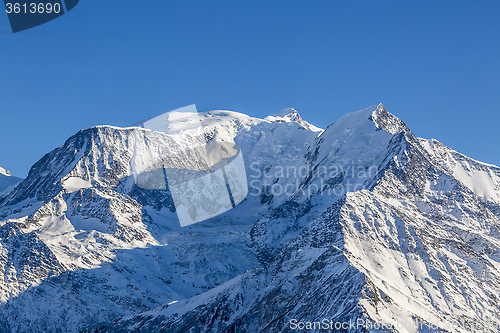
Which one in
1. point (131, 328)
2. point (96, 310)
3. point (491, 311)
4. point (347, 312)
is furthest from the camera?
point (96, 310)

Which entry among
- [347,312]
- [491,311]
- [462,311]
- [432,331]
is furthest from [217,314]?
[491,311]

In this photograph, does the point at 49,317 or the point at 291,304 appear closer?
the point at 291,304

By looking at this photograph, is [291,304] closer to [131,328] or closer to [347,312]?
[347,312]

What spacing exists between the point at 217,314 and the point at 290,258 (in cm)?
2801

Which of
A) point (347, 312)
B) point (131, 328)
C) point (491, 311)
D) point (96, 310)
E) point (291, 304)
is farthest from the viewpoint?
point (96, 310)

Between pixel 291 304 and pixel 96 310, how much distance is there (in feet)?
238

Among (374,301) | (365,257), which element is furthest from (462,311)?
(374,301)

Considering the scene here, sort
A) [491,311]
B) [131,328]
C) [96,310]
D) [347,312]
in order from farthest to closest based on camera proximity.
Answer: [96,310], [491,311], [131,328], [347,312]

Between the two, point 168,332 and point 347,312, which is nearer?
point 347,312

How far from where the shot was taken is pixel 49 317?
634 feet

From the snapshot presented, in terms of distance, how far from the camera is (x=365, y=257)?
181 m

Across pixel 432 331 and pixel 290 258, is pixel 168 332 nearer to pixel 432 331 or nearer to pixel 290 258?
pixel 290 258

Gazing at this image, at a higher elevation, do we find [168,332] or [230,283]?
[230,283]

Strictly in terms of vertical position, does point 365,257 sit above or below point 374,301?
above
